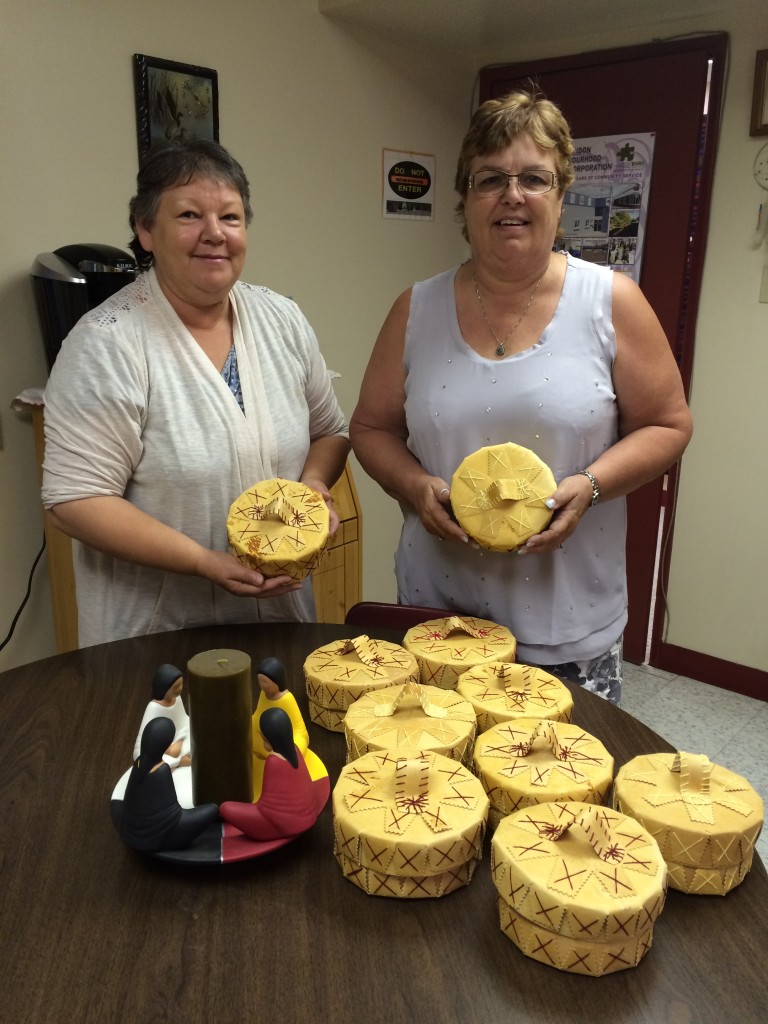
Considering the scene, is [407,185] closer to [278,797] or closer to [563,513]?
[563,513]

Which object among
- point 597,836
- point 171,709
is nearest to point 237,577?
point 171,709

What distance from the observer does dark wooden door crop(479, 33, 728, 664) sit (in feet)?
8.85

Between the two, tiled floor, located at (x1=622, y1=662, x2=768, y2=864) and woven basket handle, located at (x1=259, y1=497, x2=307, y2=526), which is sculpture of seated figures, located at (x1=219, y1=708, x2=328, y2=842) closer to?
woven basket handle, located at (x1=259, y1=497, x2=307, y2=526)

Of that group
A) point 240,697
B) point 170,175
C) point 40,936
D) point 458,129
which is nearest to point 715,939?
point 240,697

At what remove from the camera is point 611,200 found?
2.96 m

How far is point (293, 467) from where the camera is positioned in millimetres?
1587

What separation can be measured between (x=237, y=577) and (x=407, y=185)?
2.31 metres

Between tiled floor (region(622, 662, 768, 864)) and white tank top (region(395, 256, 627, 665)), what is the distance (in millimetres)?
1225

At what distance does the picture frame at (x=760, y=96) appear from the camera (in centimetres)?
254

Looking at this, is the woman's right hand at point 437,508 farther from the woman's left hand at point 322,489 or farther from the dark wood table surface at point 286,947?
the dark wood table surface at point 286,947

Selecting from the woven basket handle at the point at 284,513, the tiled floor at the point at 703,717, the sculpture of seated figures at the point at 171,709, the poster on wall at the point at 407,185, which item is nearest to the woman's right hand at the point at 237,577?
the woven basket handle at the point at 284,513

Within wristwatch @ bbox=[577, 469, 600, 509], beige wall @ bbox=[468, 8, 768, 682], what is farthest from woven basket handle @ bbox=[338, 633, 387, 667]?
beige wall @ bbox=[468, 8, 768, 682]

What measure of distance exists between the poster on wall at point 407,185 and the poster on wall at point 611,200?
1.83ft

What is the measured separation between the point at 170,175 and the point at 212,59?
136cm
